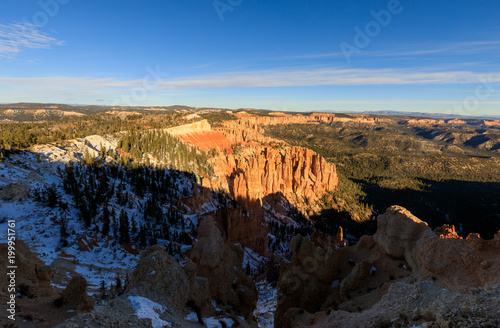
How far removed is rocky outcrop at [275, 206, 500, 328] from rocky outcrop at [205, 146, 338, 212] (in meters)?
45.5

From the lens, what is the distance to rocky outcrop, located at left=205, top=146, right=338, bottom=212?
6662 centimetres

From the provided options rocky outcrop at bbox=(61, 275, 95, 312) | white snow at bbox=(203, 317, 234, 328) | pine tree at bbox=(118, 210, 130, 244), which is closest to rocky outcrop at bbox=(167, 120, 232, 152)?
pine tree at bbox=(118, 210, 130, 244)

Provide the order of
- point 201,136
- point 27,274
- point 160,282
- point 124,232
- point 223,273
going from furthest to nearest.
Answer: point 201,136 → point 124,232 → point 223,273 → point 160,282 → point 27,274

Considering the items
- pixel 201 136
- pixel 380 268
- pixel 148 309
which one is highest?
pixel 201 136

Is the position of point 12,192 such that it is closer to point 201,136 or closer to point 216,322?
point 216,322

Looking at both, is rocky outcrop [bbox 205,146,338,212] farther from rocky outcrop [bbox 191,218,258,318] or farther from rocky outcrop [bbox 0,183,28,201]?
rocky outcrop [bbox 191,218,258,318]

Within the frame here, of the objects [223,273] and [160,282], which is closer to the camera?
[160,282]

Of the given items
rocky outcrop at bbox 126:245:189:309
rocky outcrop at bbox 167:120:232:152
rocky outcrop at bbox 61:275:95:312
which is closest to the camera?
rocky outcrop at bbox 61:275:95:312

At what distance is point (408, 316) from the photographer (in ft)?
27.9

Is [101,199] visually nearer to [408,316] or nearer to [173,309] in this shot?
[173,309]

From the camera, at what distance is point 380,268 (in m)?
17.2

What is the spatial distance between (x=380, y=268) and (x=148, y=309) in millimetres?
14384

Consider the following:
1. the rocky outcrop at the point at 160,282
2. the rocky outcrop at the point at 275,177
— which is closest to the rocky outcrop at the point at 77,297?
the rocky outcrop at the point at 160,282

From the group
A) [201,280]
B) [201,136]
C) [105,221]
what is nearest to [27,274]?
[201,280]
